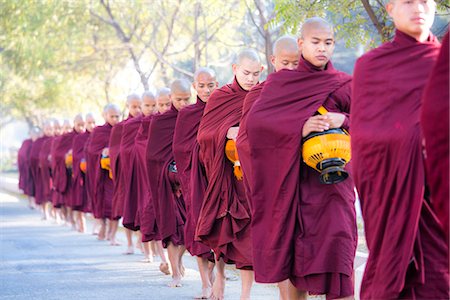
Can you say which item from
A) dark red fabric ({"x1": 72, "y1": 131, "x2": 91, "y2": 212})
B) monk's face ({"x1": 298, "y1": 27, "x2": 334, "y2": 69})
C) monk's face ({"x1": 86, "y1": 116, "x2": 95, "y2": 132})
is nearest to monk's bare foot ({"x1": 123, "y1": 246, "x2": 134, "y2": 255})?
dark red fabric ({"x1": 72, "y1": 131, "x2": 91, "y2": 212})

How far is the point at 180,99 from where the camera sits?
10.0 meters

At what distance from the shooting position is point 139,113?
41.9ft

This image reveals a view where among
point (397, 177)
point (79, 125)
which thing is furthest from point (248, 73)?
point (79, 125)

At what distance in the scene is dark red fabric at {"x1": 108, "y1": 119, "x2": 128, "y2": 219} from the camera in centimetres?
Result: 1265

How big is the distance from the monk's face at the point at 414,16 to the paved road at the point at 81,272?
321cm

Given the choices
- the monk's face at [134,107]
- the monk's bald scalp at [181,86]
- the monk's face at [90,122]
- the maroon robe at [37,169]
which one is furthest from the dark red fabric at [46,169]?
the monk's bald scalp at [181,86]

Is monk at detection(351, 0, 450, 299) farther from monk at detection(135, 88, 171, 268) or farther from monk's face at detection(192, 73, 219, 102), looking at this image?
monk at detection(135, 88, 171, 268)

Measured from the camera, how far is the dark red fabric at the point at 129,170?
11.8 metres

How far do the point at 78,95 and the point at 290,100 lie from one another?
2056cm

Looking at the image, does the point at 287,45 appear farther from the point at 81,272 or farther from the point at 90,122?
the point at 90,122

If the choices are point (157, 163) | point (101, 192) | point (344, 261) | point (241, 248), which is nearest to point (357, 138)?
point (344, 261)

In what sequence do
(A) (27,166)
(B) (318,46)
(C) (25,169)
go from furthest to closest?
(C) (25,169) → (A) (27,166) → (B) (318,46)

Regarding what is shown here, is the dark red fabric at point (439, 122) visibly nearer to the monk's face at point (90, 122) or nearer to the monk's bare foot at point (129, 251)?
the monk's bare foot at point (129, 251)

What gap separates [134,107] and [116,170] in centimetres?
82
